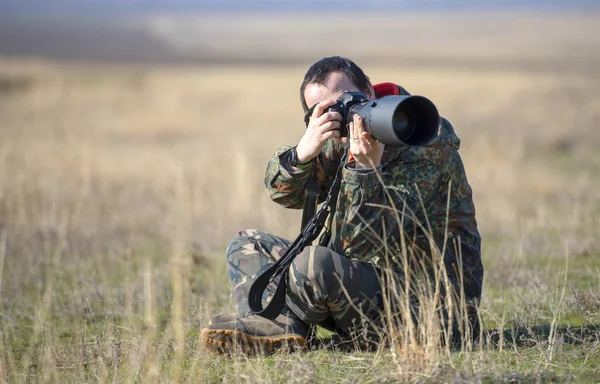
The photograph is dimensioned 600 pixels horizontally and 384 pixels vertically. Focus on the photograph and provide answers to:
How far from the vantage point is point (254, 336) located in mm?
3424

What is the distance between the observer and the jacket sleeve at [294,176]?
10.8 ft

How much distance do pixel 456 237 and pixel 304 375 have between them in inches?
36.6

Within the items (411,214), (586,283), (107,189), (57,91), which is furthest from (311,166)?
(57,91)

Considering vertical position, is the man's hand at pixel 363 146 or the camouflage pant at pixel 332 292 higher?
the man's hand at pixel 363 146

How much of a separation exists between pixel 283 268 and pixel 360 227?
0.38 meters

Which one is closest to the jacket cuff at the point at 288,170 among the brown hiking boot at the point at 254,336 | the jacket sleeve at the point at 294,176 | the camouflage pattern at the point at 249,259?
the jacket sleeve at the point at 294,176

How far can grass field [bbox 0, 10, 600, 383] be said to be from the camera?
3.27m

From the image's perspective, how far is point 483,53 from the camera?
62469 millimetres

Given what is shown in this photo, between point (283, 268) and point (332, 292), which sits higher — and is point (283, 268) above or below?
above

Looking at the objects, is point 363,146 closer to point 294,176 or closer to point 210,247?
point 294,176

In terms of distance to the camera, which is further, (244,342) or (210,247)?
(210,247)

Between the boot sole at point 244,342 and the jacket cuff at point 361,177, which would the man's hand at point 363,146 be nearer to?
the jacket cuff at point 361,177

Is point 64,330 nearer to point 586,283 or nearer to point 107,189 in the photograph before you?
point 586,283

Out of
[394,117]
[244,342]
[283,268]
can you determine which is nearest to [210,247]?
[244,342]
